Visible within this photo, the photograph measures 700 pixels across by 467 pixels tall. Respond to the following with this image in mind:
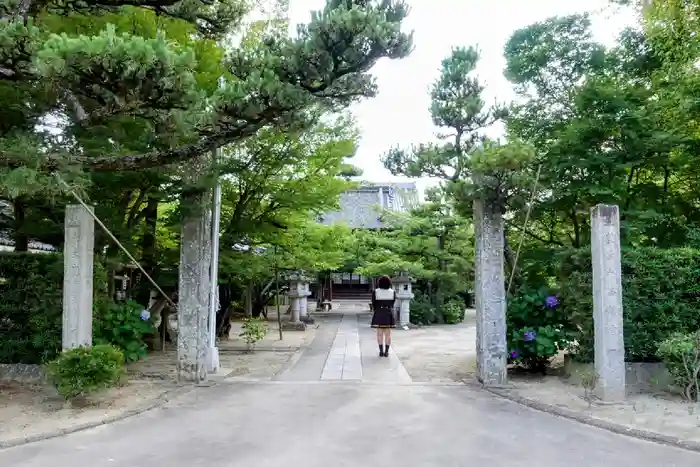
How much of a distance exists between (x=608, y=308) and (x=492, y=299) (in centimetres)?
153

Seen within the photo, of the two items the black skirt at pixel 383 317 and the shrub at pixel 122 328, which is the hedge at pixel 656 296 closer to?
the black skirt at pixel 383 317

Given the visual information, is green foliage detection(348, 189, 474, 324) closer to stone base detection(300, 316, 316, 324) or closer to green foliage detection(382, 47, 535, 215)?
stone base detection(300, 316, 316, 324)

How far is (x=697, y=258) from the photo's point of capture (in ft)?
22.8

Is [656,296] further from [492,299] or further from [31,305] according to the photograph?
[31,305]

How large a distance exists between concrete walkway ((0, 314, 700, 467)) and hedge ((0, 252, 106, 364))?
2.35 meters

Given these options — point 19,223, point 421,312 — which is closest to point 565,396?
point 19,223

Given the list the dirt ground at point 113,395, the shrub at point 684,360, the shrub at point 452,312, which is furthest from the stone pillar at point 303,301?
the shrub at point 684,360

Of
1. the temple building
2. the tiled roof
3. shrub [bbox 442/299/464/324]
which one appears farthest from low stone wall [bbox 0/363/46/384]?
the temple building

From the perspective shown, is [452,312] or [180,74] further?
[452,312]

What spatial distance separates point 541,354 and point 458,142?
133 inches

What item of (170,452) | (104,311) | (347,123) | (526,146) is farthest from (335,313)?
(170,452)

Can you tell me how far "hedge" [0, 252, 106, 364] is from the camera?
298 inches

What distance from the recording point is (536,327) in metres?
7.98

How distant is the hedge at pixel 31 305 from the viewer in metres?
7.56
